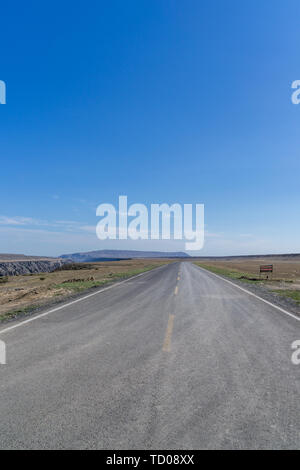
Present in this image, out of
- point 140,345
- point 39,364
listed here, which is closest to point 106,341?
point 140,345

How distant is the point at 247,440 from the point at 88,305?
8.81 metres

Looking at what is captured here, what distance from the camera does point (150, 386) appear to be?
409 centimetres

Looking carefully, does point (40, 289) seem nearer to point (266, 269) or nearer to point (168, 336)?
point (168, 336)

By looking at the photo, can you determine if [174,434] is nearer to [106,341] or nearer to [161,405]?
[161,405]

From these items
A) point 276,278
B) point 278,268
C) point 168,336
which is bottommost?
point 278,268

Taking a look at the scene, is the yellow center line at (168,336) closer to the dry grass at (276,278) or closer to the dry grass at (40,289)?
the dry grass at (40,289)

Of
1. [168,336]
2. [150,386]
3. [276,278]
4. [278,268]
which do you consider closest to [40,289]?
[168,336]

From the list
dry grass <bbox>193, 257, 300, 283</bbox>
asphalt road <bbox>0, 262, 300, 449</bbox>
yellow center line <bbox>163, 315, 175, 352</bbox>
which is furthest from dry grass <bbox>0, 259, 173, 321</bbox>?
dry grass <bbox>193, 257, 300, 283</bbox>

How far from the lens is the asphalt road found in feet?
9.84

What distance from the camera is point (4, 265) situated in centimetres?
9000

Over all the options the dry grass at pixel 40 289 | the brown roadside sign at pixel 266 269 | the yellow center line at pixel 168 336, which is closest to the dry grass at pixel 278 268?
the brown roadside sign at pixel 266 269

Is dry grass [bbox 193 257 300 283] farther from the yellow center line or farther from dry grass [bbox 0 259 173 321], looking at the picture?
the yellow center line

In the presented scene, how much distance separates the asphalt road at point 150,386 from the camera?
2998 millimetres

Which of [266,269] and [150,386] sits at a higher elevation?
[266,269]
